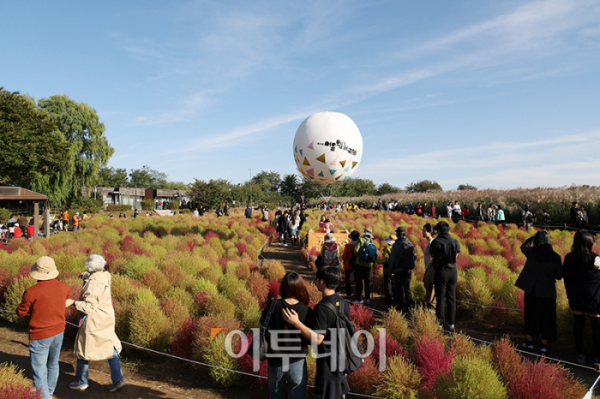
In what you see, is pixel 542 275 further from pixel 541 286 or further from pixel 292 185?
pixel 292 185

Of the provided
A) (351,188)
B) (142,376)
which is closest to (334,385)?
(142,376)

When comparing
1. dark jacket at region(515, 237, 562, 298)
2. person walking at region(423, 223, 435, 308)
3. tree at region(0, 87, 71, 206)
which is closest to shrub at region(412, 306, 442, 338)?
person walking at region(423, 223, 435, 308)

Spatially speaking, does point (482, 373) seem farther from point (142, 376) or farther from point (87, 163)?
point (87, 163)

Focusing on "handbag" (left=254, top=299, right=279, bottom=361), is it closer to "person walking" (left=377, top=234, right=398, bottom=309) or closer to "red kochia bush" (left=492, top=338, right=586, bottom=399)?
"red kochia bush" (left=492, top=338, right=586, bottom=399)

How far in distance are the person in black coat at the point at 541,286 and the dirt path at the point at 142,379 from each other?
4.25m

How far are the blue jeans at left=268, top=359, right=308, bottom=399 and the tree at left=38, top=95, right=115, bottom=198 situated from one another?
136 ft

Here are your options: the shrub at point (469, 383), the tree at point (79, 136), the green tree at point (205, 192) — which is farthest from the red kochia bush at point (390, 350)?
the green tree at point (205, 192)

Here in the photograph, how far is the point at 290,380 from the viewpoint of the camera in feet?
9.55

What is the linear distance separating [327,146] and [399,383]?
8.37m

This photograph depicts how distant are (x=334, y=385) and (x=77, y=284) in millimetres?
6201

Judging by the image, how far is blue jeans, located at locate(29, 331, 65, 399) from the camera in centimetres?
367

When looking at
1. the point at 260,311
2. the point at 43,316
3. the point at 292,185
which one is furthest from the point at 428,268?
the point at 292,185

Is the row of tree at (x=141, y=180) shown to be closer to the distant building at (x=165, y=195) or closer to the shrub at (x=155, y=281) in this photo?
the distant building at (x=165, y=195)

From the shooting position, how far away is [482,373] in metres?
3.33
